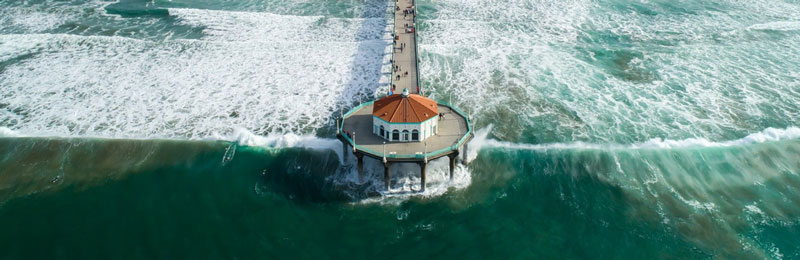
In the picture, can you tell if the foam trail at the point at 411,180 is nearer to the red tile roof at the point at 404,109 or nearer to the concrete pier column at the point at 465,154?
the concrete pier column at the point at 465,154

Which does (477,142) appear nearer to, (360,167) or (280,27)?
(360,167)

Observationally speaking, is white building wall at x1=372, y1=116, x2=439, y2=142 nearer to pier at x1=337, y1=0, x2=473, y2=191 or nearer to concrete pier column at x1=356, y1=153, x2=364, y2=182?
pier at x1=337, y1=0, x2=473, y2=191

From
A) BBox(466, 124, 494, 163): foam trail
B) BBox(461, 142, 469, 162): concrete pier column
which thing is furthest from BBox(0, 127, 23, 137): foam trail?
BBox(466, 124, 494, 163): foam trail

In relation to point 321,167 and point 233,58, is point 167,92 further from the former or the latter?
point 321,167

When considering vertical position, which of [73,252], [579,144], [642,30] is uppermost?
[642,30]

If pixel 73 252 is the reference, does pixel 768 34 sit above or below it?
above

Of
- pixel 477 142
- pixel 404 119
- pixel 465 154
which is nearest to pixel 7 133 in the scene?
pixel 404 119

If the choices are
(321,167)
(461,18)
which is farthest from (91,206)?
(461,18)
